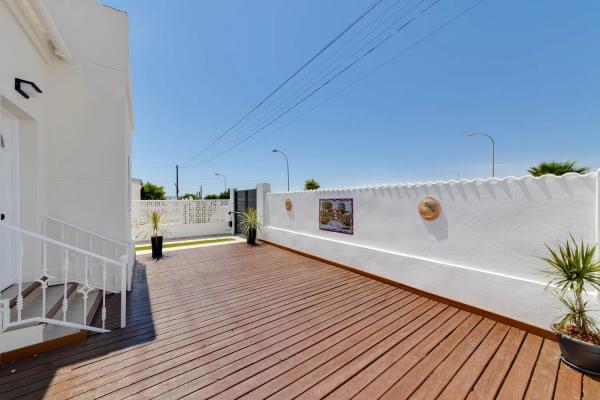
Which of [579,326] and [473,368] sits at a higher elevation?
[579,326]

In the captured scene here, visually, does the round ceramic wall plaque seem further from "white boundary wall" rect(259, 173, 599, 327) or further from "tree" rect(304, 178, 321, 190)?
"tree" rect(304, 178, 321, 190)

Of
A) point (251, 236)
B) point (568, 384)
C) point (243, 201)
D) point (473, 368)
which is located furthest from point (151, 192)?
point (568, 384)

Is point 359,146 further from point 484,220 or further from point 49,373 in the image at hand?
point 49,373

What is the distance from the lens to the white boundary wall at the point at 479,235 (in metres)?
2.57

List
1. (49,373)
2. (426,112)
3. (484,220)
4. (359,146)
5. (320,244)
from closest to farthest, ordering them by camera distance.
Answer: (49,373) → (484,220) → (320,244) → (426,112) → (359,146)

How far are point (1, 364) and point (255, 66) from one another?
1059 cm

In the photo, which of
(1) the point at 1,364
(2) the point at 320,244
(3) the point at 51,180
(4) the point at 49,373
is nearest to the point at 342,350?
(4) the point at 49,373

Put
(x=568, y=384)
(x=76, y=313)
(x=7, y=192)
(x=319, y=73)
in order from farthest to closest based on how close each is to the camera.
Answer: (x=319, y=73)
(x=76, y=313)
(x=7, y=192)
(x=568, y=384)

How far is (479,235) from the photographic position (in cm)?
321

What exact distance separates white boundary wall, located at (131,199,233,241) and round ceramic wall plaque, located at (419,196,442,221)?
8363mm

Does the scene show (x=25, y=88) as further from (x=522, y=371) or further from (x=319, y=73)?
(x=319, y=73)

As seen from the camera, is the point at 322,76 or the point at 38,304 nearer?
the point at 38,304

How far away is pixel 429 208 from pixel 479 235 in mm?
779

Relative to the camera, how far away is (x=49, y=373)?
1876mm
